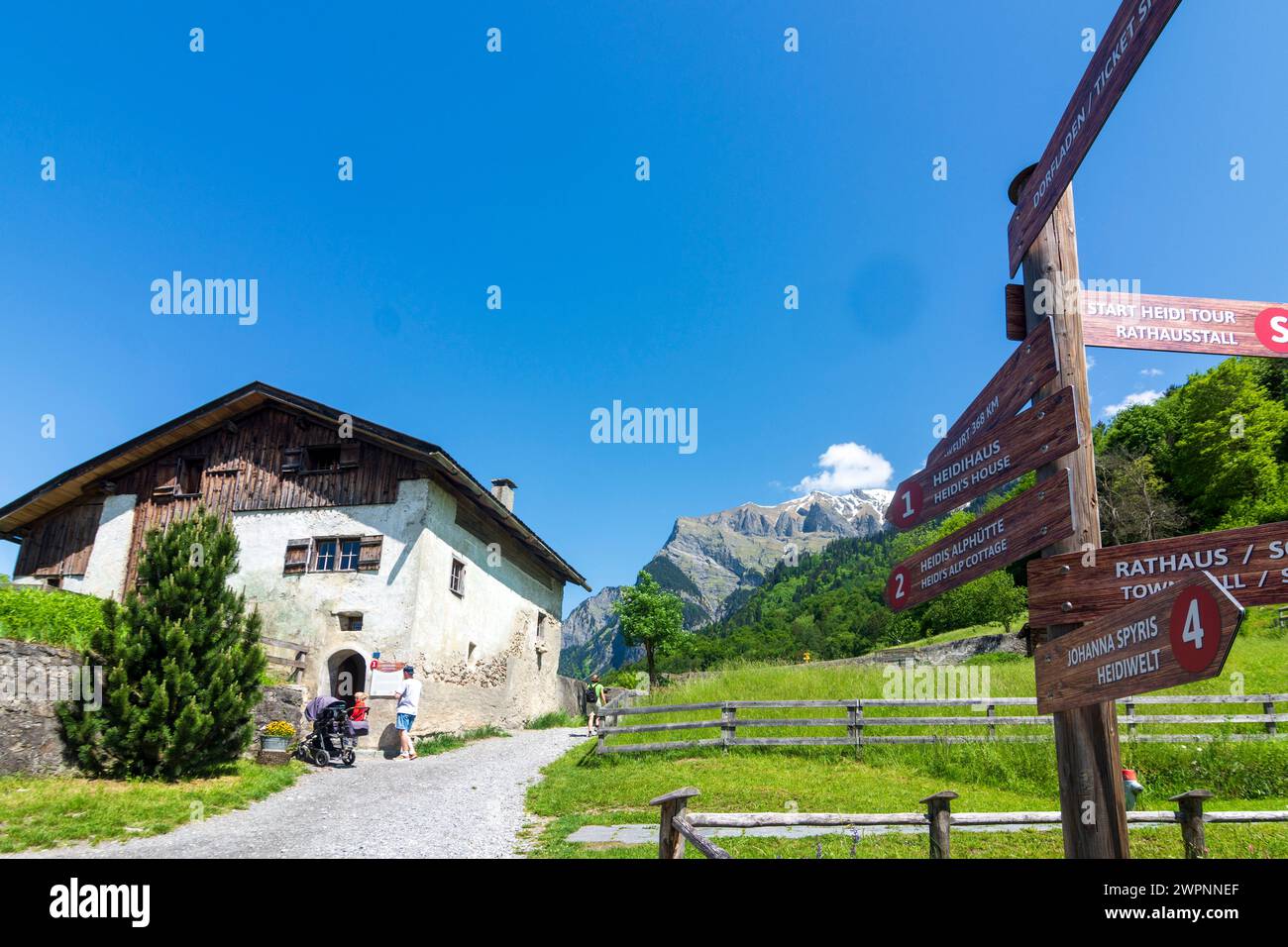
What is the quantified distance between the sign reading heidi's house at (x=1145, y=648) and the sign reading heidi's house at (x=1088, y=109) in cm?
203

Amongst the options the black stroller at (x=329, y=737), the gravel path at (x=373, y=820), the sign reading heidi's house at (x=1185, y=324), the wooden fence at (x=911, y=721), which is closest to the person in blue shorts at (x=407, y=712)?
the gravel path at (x=373, y=820)

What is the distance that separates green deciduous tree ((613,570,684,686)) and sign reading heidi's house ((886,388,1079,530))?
37690mm

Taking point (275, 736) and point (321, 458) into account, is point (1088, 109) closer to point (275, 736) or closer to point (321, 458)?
point (275, 736)

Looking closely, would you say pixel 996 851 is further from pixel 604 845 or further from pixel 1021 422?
pixel 1021 422

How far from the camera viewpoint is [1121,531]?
1631 inches

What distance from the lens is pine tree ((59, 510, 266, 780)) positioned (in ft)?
38.4

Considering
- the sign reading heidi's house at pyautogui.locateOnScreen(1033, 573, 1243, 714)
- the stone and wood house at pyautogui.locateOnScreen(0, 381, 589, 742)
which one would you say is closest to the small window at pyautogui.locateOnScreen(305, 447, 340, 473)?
the stone and wood house at pyautogui.locateOnScreen(0, 381, 589, 742)

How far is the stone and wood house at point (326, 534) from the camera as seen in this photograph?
19891 mm

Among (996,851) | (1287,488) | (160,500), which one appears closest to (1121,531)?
(1287,488)

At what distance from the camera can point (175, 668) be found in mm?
12133

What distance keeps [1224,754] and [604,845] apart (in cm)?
920

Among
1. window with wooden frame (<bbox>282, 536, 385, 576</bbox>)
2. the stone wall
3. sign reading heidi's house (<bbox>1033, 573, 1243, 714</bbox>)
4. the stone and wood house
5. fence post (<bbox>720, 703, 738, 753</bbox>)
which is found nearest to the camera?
sign reading heidi's house (<bbox>1033, 573, 1243, 714</bbox>)

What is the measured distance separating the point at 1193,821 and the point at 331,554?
767 inches

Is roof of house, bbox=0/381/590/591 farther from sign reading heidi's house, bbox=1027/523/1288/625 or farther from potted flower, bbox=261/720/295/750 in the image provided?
sign reading heidi's house, bbox=1027/523/1288/625
